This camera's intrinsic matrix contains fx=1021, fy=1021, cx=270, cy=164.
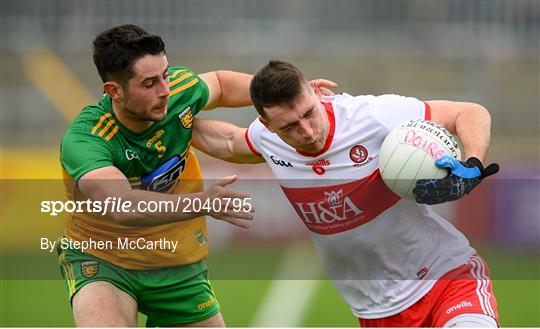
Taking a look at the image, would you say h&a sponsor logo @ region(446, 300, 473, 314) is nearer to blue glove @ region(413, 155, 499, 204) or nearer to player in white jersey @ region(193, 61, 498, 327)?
player in white jersey @ region(193, 61, 498, 327)

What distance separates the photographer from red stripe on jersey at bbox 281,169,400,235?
5.55 m

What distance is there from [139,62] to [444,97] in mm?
11256

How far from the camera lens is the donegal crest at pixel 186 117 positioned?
5.96 metres

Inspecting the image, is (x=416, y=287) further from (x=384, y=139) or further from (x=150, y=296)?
(x=150, y=296)

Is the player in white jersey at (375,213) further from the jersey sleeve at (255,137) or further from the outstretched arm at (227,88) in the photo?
the outstretched arm at (227,88)

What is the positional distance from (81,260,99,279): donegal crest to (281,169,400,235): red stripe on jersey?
130cm

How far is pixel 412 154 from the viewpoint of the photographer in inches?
203

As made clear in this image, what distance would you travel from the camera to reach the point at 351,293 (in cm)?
580

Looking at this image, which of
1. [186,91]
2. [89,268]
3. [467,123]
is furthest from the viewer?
[186,91]

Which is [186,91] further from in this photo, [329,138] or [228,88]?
[329,138]

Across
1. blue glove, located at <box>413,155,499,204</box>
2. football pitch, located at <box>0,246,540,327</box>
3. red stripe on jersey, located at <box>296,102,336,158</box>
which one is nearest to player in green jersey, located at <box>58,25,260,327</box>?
red stripe on jersey, located at <box>296,102,336,158</box>

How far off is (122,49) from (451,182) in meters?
1.96

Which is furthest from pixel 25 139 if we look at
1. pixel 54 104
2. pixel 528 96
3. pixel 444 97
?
pixel 528 96

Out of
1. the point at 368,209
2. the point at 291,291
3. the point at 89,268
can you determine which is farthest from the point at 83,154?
the point at 291,291
